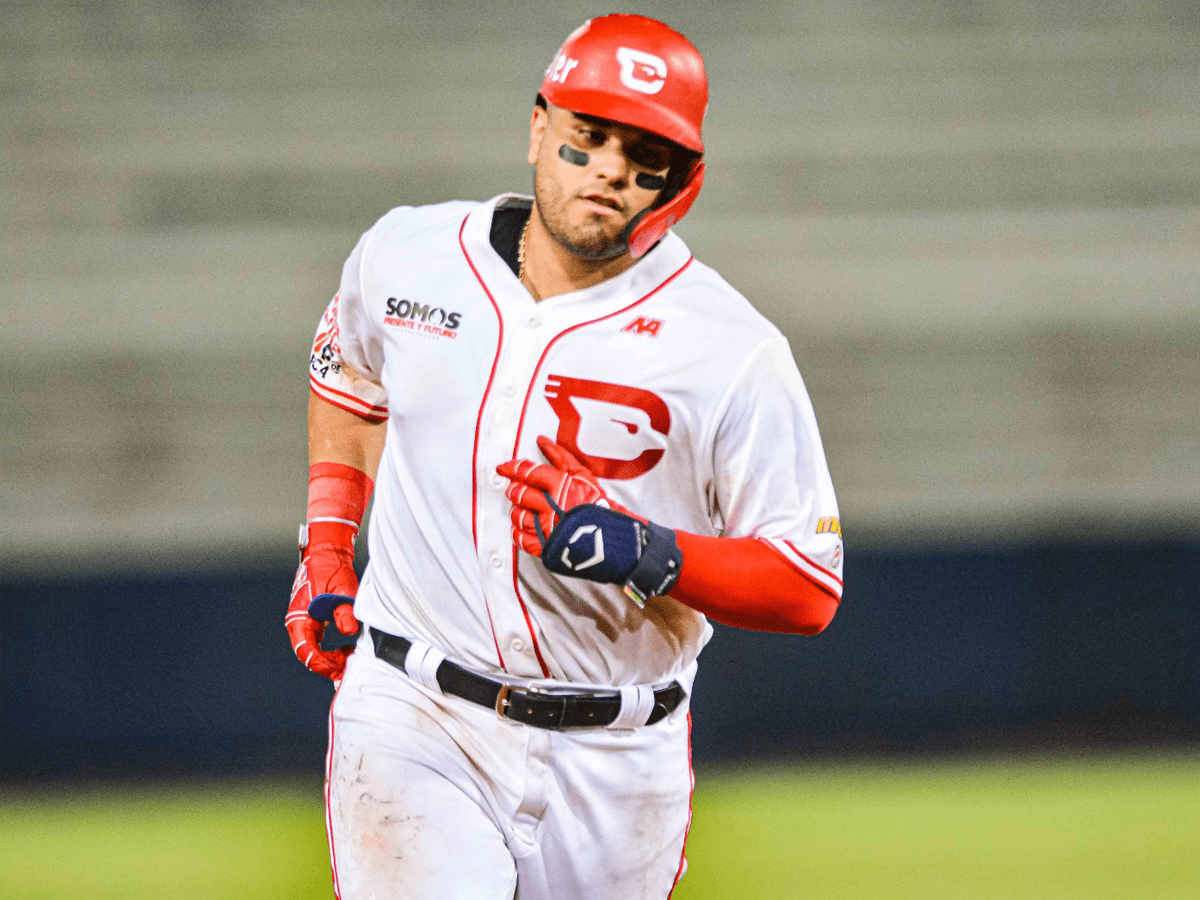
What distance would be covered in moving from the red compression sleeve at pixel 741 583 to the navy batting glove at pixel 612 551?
40mm

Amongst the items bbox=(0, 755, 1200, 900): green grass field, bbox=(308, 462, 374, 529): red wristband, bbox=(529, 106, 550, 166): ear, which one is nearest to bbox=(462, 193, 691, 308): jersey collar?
bbox=(529, 106, 550, 166): ear

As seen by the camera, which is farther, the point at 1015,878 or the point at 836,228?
the point at 836,228

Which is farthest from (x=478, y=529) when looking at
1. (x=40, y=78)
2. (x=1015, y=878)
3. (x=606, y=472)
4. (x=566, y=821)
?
(x=40, y=78)

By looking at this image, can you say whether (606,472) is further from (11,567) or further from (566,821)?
(11,567)

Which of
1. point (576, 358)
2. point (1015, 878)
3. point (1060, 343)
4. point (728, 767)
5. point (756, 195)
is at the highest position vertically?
point (576, 358)

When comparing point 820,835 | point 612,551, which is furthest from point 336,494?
point 820,835

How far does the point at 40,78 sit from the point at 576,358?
15.2 feet

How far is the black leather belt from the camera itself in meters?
2.36

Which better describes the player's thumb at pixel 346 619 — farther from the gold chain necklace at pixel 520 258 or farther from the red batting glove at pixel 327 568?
the gold chain necklace at pixel 520 258

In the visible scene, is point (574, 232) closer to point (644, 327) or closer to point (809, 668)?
point (644, 327)

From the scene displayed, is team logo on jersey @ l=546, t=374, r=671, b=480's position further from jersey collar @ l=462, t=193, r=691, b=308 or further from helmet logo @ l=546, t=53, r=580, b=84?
helmet logo @ l=546, t=53, r=580, b=84

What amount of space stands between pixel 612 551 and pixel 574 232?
1.83ft

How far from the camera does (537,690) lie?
7.77ft

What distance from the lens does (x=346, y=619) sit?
2623mm
